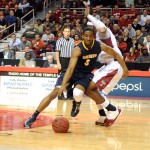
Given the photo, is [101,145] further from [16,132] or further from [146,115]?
[146,115]

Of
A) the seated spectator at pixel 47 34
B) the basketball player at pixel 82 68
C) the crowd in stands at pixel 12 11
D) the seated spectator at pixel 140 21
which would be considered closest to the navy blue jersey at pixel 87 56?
the basketball player at pixel 82 68

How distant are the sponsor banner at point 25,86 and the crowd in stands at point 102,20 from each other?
3263 mm

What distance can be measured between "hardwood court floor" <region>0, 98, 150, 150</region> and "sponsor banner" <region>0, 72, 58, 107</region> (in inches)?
123

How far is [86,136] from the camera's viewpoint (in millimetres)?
8273

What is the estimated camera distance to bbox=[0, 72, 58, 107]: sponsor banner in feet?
46.9

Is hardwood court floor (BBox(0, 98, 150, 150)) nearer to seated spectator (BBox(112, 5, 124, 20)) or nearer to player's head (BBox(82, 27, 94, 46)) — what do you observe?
player's head (BBox(82, 27, 94, 46))

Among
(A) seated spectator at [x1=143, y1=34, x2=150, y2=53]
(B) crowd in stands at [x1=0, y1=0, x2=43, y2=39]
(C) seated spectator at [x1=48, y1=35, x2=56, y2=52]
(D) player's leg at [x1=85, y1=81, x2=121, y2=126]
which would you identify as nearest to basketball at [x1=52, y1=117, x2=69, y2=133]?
(D) player's leg at [x1=85, y1=81, x2=121, y2=126]

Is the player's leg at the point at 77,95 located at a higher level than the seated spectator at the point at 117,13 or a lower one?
higher

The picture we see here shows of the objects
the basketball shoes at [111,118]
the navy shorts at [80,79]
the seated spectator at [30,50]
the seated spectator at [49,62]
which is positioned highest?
the navy shorts at [80,79]

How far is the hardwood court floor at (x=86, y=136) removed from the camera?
7.30 m

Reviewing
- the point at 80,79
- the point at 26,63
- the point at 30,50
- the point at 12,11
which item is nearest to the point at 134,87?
the point at 26,63

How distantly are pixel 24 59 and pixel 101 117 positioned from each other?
26.0ft

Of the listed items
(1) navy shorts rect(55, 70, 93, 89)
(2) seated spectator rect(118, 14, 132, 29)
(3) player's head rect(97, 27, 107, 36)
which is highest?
(3) player's head rect(97, 27, 107, 36)

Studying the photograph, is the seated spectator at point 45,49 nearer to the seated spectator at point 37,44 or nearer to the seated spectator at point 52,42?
the seated spectator at point 37,44
